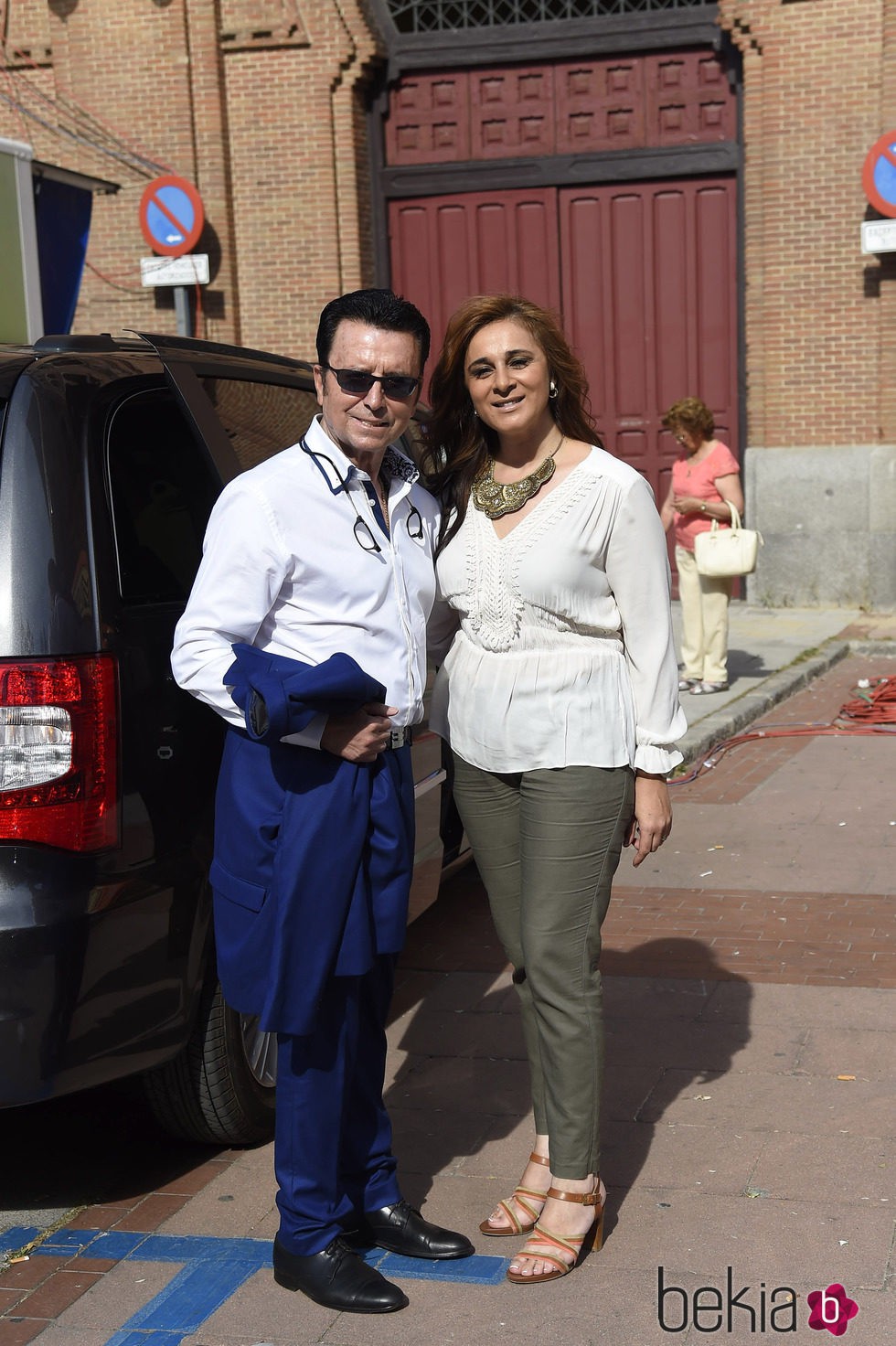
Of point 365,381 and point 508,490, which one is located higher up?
point 365,381

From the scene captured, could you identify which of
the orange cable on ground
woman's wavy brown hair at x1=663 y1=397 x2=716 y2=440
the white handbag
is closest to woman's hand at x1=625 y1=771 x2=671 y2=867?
the orange cable on ground

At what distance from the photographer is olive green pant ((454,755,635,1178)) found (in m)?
3.31

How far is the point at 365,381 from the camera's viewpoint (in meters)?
3.14

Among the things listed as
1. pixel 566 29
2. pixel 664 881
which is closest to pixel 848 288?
pixel 566 29

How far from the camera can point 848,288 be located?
44.2 ft

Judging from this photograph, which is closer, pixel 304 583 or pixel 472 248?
pixel 304 583

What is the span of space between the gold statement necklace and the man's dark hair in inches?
14.6

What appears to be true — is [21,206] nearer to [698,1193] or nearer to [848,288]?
[698,1193]

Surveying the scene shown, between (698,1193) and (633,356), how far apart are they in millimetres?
11712

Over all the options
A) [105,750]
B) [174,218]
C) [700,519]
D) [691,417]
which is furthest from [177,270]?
[105,750]

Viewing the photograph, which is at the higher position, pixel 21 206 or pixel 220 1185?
pixel 21 206

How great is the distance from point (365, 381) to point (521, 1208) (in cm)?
188

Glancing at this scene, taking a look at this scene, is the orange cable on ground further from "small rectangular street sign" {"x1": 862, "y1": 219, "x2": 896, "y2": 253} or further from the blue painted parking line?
the blue painted parking line

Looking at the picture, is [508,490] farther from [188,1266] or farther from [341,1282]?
[188,1266]
